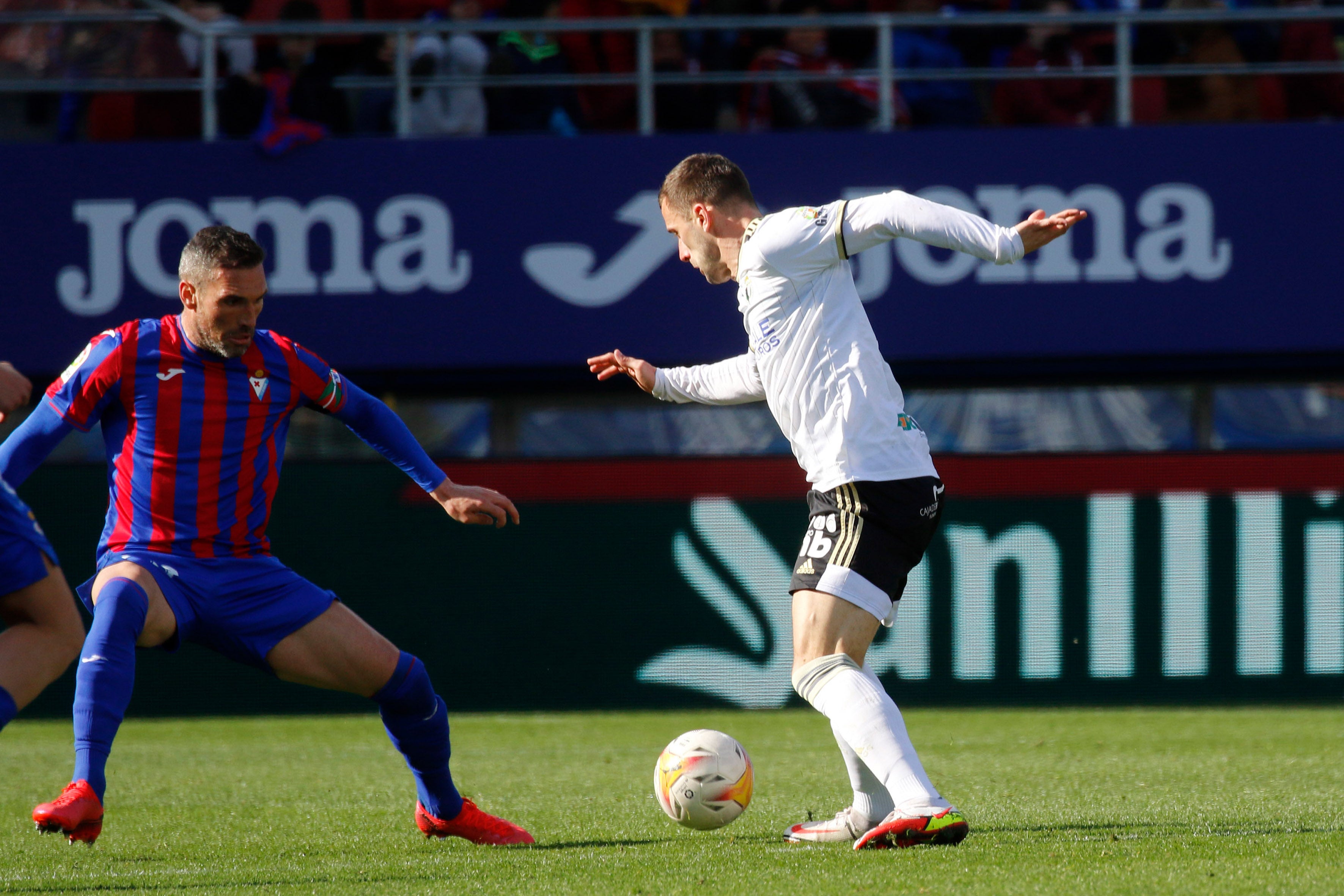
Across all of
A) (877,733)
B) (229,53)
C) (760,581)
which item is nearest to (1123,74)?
(760,581)

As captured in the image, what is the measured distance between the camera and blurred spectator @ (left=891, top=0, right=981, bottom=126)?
1041cm

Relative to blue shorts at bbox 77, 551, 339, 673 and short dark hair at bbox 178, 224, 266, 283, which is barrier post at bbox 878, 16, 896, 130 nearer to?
short dark hair at bbox 178, 224, 266, 283

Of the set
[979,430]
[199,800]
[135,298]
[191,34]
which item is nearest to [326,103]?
[191,34]

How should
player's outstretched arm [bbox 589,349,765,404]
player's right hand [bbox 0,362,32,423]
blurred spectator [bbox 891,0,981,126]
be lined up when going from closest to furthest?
player's right hand [bbox 0,362,32,423] < player's outstretched arm [bbox 589,349,765,404] < blurred spectator [bbox 891,0,981,126]

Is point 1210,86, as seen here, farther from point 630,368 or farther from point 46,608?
point 46,608

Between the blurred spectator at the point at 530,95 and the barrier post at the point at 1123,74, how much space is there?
11.5ft

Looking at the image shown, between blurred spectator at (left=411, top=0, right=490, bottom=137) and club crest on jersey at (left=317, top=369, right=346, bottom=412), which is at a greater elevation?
blurred spectator at (left=411, top=0, right=490, bottom=137)

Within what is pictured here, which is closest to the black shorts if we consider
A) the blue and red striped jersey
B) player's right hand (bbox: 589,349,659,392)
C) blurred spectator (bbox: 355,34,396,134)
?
player's right hand (bbox: 589,349,659,392)

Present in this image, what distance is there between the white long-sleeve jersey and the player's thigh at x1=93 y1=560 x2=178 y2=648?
5.97 feet

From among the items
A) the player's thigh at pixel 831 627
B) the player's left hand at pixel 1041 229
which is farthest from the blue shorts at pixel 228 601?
the player's left hand at pixel 1041 229

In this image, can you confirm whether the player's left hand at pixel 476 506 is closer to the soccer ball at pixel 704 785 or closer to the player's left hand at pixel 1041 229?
the soccer ball at pixel 704 785

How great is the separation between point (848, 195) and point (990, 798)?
16.9 ft

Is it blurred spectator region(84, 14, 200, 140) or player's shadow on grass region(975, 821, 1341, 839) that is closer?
player's shadow on grass region(975, 821, 1341, 839)

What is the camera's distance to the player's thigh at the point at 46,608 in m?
4.62
